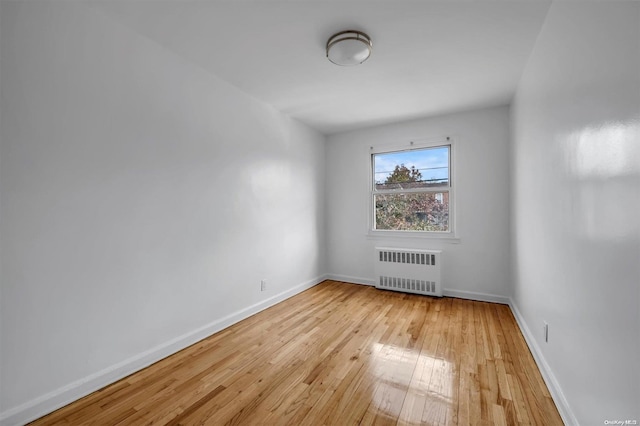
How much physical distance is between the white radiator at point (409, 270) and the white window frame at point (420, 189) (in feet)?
0.91

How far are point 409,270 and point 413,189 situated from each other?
119cm

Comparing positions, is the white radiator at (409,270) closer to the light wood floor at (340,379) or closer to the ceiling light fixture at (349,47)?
the light wood floor at (340,379)

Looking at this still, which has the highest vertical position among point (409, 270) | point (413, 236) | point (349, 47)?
point (349, 47)

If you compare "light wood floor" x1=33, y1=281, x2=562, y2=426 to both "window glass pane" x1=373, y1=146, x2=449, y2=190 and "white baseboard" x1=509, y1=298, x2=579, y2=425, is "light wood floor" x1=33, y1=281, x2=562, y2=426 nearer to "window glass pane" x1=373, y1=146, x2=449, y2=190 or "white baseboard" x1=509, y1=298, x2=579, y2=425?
"white baseboard" x1=509, y1=298, x2=579, y2=425

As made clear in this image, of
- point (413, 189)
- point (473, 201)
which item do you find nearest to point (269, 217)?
point (413, 189)

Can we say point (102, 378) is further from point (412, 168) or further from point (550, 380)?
point (412, 168)

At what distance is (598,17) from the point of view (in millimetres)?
1201

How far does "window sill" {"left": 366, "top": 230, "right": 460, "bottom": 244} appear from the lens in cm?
383

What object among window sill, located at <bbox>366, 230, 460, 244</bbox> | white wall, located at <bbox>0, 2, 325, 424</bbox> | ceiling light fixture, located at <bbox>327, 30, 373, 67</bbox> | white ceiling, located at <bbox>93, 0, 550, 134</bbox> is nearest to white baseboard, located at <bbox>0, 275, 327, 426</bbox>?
white wall, located at <bbox>0, 2, 325, 424</bbox>

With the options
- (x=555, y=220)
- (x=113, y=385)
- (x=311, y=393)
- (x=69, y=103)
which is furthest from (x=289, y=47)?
(x=113, y=385)

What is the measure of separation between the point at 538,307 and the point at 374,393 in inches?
56.6

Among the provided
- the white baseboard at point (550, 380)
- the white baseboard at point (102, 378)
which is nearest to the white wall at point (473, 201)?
the white baseboard at point (550, 380)

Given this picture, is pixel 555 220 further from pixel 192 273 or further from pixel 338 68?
pixel 192 273

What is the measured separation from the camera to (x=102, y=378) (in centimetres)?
185
